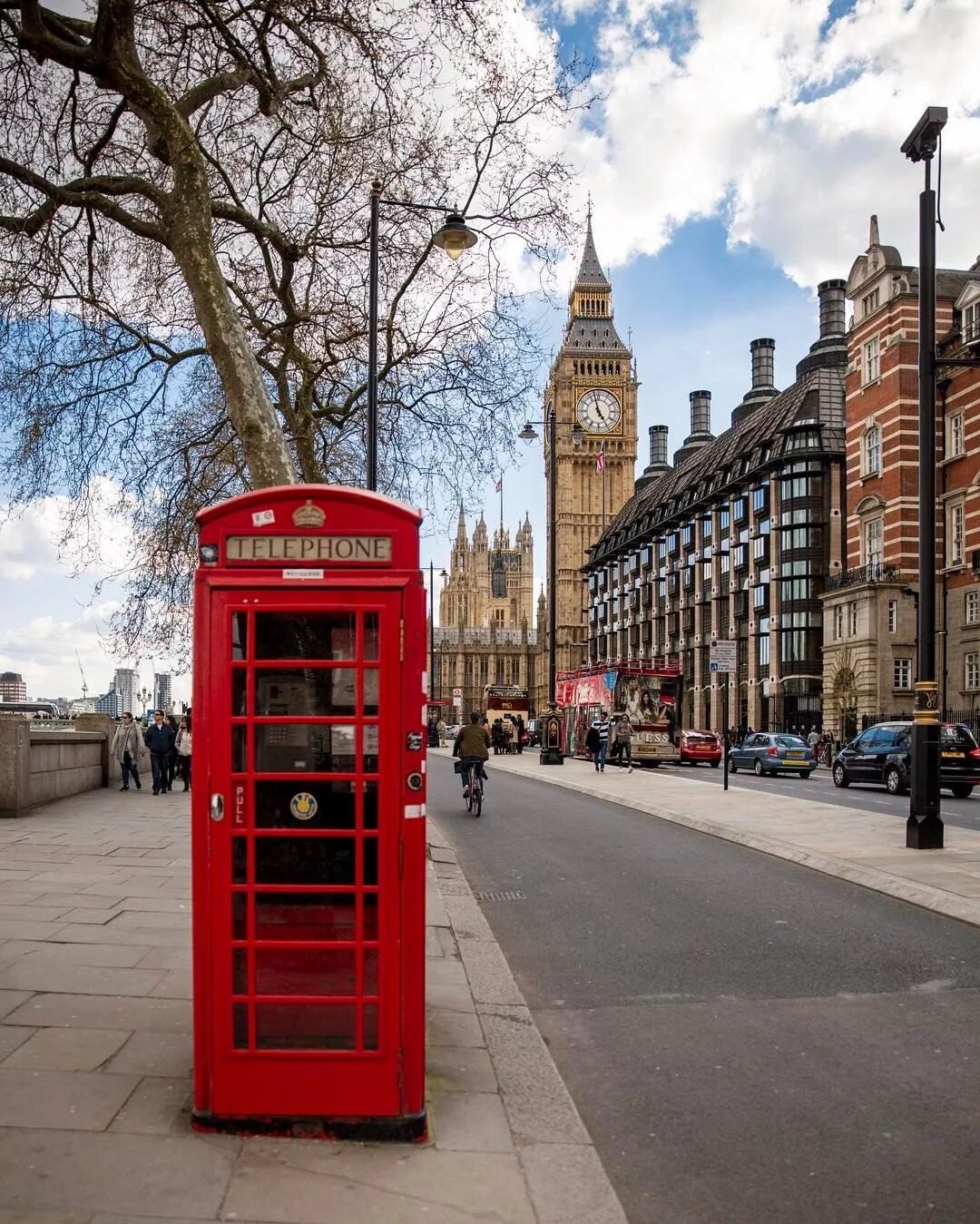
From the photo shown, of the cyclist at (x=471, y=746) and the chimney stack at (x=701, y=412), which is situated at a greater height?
the chimney stack at (x=701, y=412)

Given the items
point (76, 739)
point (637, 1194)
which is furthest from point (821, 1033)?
point (76, 739)

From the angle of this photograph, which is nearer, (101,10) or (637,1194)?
(637,1194)

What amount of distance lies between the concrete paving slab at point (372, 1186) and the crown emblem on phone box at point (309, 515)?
2.38 m

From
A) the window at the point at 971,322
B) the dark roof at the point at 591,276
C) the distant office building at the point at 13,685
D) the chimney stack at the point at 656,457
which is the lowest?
the distant office building at the point at 13,685

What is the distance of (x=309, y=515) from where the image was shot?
448 cm

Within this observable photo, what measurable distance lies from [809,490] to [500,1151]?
64894 mm

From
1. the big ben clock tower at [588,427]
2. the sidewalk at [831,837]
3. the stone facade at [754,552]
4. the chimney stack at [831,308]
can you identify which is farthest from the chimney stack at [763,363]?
the sidewalk at [831,837]

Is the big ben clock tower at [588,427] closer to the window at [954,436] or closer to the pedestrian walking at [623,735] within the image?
the window at [954,436]

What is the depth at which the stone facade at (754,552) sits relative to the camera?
2564 inches

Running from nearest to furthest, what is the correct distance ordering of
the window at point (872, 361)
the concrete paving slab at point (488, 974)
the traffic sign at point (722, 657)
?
the concrete paving slab at point (488, 974) < the traffic sign at point (722, 657) < the window at point (872, 361)

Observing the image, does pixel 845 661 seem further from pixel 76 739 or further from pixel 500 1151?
pixel 500 1151

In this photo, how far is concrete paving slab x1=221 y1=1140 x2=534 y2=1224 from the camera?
12.0 feet

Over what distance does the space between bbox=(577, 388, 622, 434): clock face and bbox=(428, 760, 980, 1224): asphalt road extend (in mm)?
120745

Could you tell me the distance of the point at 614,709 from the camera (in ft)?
136
